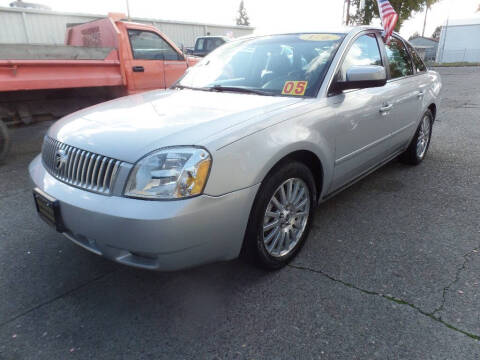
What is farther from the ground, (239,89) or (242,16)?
(242,16)

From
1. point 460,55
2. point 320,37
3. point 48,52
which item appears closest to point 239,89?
point 320,37

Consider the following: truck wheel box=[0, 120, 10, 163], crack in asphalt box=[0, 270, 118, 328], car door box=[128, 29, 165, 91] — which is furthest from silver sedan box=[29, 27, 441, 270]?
car door box=[128, 29, 165, 91]

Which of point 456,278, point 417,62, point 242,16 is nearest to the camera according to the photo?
point 456,278

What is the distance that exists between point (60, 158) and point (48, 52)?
3.89 m

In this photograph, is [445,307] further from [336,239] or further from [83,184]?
[83,184]

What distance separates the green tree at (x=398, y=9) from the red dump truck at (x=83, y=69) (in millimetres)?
23048

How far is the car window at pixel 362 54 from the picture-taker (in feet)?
9.30

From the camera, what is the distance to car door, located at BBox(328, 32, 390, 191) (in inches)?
107

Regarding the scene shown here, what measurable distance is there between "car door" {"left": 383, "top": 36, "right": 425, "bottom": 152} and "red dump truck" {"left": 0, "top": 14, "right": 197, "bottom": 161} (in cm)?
400

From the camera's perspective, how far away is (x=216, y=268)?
8.20 ft

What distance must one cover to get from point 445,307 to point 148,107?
7.36 ft

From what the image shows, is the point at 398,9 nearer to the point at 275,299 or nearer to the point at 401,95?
the point at 401,95

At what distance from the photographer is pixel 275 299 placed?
7.14ft

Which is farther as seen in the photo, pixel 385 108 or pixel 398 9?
pixel 398 9
